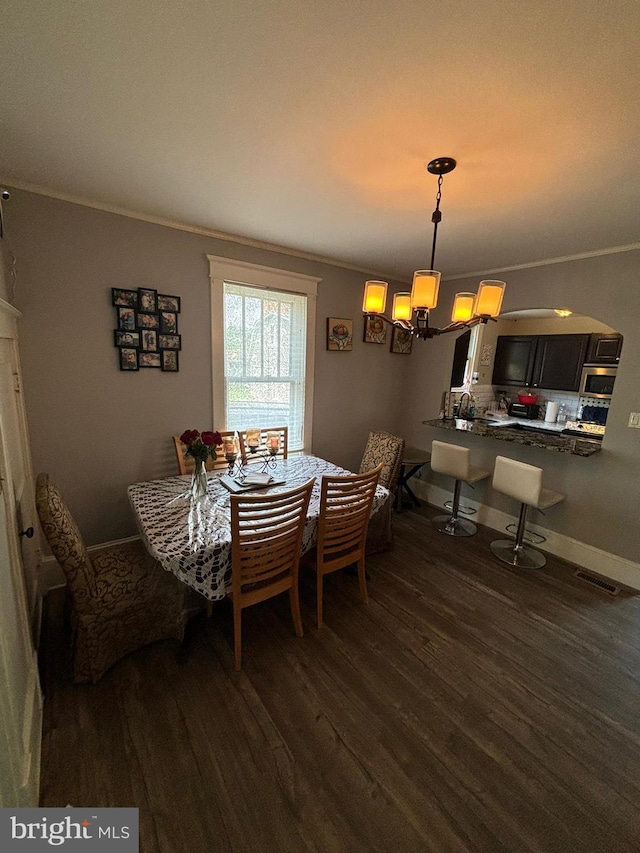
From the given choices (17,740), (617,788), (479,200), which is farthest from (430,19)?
(617,788)

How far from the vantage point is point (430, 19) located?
92 centimetres

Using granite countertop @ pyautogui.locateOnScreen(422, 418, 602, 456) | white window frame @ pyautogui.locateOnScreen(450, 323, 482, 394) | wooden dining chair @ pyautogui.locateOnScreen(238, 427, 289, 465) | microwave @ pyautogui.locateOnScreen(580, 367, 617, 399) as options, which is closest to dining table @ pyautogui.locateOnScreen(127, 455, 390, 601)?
wooden dining chair @ pyautogui.locateOnScreen(238, 427, 289, 465)

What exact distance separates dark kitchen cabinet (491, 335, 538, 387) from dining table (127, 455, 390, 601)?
3.76 metres

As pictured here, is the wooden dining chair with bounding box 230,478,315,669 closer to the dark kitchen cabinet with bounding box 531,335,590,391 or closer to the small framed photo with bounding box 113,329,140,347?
the small framed photo with bounding box 113,329,140,347

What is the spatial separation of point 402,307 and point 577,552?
8.92 feet

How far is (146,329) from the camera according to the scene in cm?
248

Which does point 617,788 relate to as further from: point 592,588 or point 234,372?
point 234,372

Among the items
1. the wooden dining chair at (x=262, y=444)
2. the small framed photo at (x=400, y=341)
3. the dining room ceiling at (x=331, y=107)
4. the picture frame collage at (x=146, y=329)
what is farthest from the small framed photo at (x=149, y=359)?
the small framed photo at (x=400, y=341)

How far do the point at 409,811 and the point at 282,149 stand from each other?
279cm

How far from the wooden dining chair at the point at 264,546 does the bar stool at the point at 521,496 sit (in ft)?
6.41

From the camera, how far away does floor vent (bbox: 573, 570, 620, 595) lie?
2590 mm

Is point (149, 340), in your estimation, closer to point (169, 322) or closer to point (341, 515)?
point (169, 322)

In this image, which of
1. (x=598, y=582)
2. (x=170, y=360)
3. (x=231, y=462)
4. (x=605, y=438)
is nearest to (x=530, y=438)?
(x=605, y=438)

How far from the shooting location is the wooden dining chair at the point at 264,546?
A: 161cm
